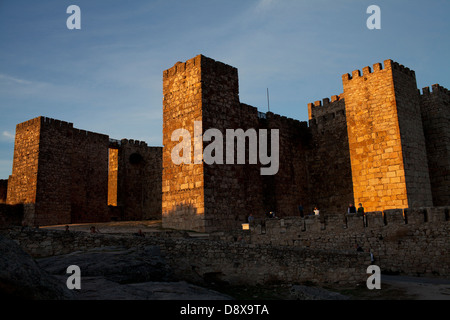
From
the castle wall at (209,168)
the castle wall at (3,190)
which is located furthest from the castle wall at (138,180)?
the castle wall at (209,168)

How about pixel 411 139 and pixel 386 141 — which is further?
pixel 411 139

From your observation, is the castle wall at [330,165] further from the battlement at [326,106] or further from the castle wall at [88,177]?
the castle wall at [88,177]

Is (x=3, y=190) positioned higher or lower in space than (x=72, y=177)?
lower

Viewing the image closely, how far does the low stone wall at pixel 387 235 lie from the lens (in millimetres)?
11547

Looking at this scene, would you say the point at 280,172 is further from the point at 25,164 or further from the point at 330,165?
the point at 25,164

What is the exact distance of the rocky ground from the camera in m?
5.15

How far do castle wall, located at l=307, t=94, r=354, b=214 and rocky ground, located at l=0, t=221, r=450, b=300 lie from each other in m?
9.63

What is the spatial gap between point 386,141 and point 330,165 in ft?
18.1

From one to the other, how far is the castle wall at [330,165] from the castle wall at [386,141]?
357 centimetres

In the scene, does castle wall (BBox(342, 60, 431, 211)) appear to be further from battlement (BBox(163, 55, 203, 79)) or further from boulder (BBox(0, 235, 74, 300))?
boulder (BBox(0, 235, 74, 300))

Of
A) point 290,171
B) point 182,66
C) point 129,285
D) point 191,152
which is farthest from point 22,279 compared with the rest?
point 290,171

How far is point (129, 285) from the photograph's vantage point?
6977mm

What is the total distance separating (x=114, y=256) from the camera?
8.60m
